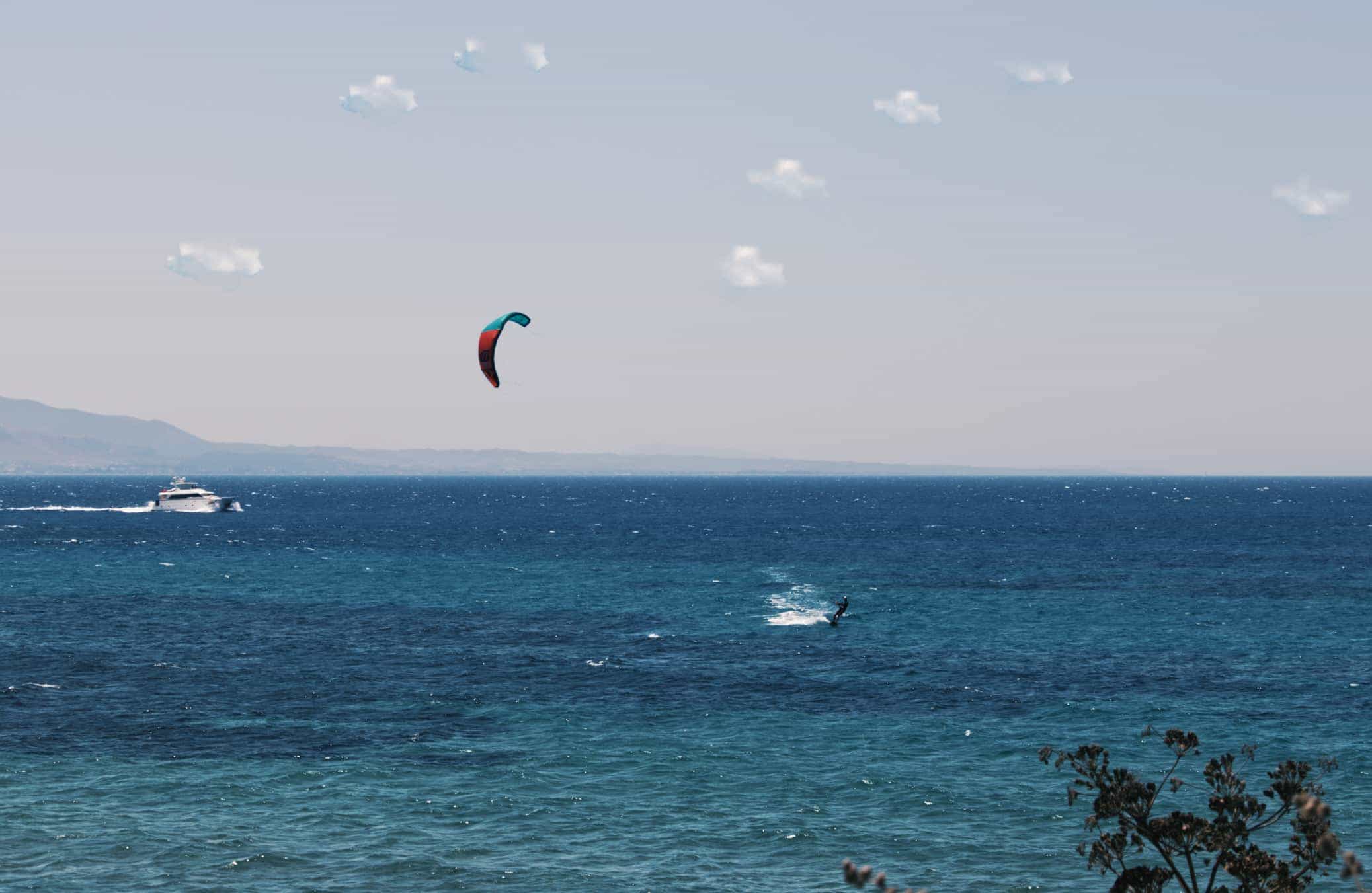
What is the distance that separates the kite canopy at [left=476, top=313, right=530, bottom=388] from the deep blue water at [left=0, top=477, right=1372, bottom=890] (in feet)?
50.8

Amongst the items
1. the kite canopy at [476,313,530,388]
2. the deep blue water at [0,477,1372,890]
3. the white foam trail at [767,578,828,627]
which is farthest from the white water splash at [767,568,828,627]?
the kite canopy at [476,313,530,388]

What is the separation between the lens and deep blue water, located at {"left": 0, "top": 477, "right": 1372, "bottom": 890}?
39562mm

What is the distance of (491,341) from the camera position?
183 ft

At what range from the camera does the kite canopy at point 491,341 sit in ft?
177

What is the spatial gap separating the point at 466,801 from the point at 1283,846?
26847 mm

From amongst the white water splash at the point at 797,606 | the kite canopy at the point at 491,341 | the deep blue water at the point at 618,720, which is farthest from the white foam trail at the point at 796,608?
the kite canopy at the point at 491,341

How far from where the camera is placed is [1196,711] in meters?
60.5

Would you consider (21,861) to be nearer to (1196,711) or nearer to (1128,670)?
(1196,711)

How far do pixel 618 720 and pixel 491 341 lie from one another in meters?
17.8

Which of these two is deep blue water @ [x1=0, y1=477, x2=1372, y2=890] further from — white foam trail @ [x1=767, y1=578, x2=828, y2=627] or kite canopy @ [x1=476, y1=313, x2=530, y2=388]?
kite canopy @ [x1=476, y1=313, x2=530, y2=388]

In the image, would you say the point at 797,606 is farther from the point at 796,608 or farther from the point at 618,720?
the point at 618,720

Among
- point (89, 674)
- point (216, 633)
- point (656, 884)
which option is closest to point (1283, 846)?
point (656, 884)

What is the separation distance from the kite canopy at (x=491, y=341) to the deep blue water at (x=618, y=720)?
15.5 m

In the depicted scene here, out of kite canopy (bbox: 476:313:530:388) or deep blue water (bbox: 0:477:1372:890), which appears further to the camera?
kite canopy (bbox: 476:313:530:388)
